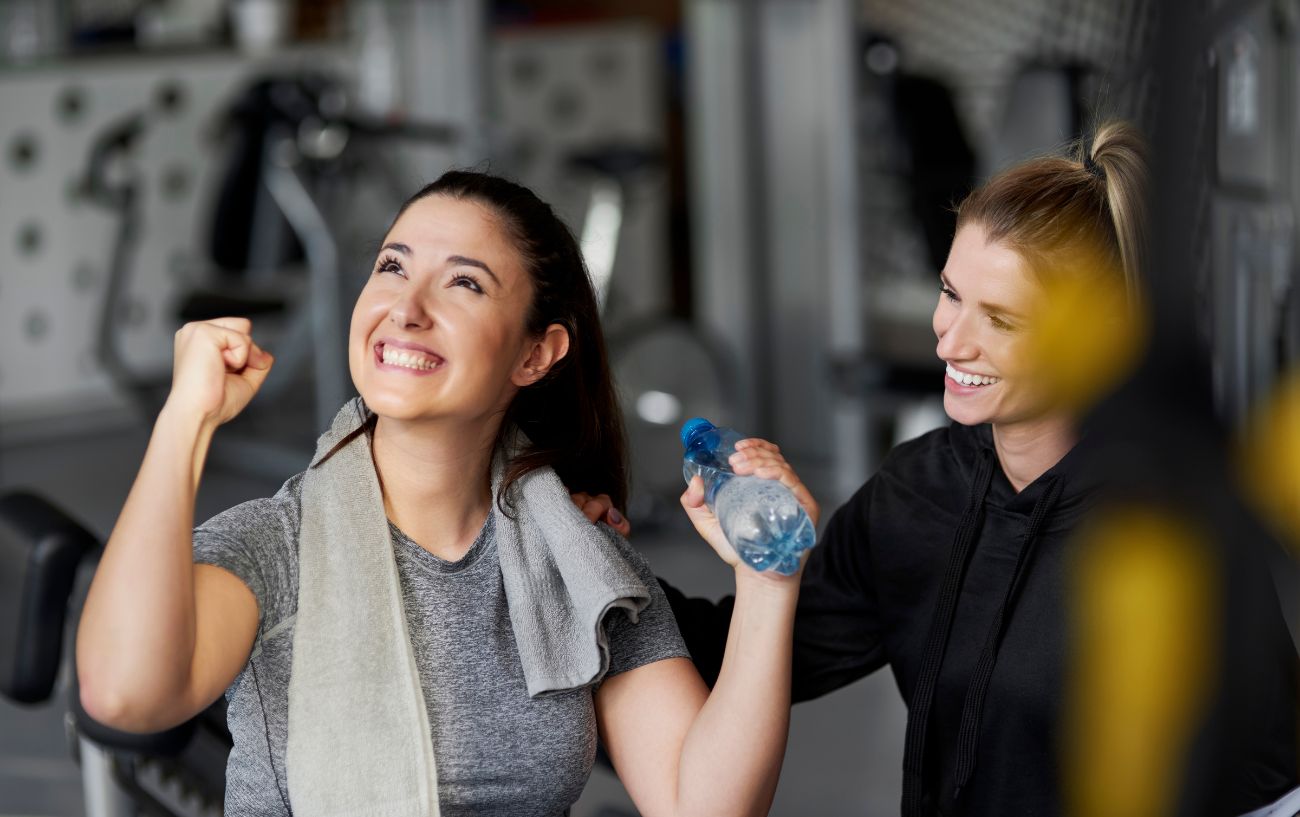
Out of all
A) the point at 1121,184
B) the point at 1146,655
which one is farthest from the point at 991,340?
the point at 1146,655

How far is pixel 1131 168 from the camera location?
3.67ft

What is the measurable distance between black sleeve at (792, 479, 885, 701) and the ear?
317 millimetres

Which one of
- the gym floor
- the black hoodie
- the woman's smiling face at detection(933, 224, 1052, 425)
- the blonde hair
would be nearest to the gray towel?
the black hoodie

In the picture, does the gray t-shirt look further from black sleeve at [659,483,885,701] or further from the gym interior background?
the gym interior background

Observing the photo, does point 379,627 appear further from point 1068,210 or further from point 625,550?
point 1068,210

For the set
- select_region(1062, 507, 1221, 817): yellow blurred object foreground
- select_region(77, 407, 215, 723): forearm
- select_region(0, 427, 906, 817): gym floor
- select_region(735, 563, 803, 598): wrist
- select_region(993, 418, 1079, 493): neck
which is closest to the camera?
select_region(1062, 507, 1221, 817): yellow blurred object foreground

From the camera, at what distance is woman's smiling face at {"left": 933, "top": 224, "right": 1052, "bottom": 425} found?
118 cm

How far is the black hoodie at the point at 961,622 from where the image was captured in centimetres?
120

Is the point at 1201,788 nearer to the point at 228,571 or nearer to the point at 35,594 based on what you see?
the point at 228,571

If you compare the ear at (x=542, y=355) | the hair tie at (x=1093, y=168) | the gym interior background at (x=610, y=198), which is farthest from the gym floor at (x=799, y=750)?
the hair tie at (x=1093, y=168)

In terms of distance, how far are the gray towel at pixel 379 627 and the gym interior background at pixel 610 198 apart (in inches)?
25.2

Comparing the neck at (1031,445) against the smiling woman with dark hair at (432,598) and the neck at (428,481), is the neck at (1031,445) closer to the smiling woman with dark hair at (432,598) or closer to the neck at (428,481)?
the smiling woman with dark hair at (432,598)

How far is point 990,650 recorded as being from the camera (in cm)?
121

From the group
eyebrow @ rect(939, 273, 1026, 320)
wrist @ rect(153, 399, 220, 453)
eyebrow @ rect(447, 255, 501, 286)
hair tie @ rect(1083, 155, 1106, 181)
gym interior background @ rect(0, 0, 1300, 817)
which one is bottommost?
gym interior background @ rect(0, 0, 1300, 817)
